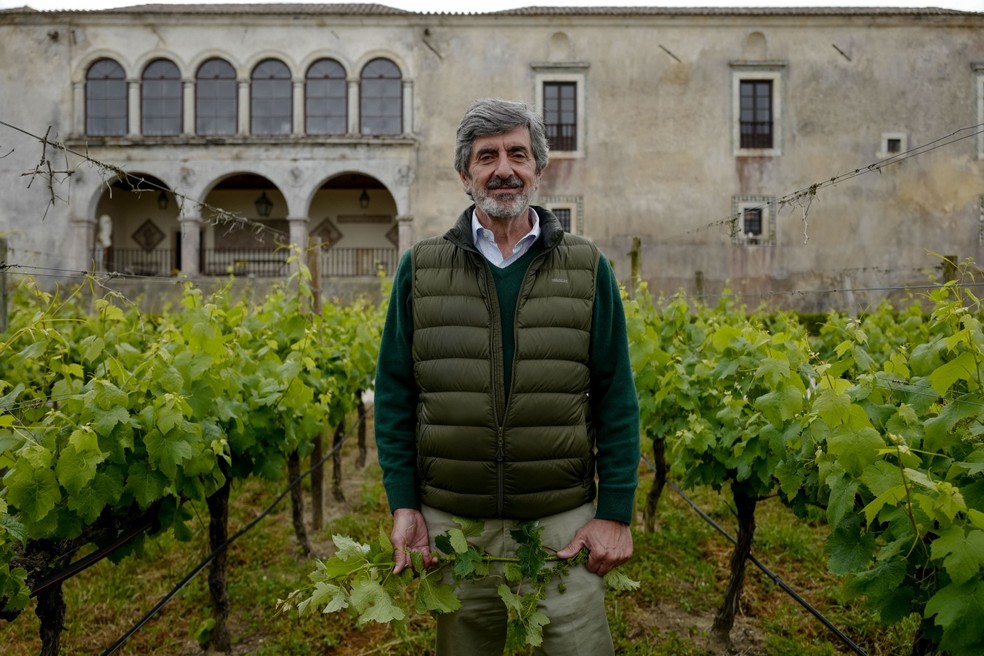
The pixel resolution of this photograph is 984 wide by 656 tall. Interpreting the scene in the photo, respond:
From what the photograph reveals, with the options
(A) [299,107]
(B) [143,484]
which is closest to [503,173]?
(B) [143,484]

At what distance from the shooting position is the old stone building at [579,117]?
17.9 meters

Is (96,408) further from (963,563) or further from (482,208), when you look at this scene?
(963,563)

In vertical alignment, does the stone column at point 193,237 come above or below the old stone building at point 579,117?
below

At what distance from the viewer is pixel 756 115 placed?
18.8 metres

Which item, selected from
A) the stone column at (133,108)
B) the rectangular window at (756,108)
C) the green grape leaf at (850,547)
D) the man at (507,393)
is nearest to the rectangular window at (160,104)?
Result: the stone column at (133,108)

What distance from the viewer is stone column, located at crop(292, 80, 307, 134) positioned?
18141mm

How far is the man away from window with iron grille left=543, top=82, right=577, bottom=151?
17079 millimetres

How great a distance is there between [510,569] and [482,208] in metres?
1.09

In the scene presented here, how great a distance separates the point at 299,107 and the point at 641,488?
15537 mm

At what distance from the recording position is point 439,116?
18.2 meters

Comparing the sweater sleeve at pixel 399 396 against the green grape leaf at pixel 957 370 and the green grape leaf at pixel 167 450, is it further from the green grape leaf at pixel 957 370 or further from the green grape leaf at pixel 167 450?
the green grape leaf at pixel 957 370

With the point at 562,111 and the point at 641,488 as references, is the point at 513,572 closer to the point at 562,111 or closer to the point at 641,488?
the point at 641,488

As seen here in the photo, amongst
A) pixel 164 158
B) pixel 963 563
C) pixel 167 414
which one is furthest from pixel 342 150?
pixel 963 563

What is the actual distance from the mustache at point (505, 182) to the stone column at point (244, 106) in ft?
58.7
